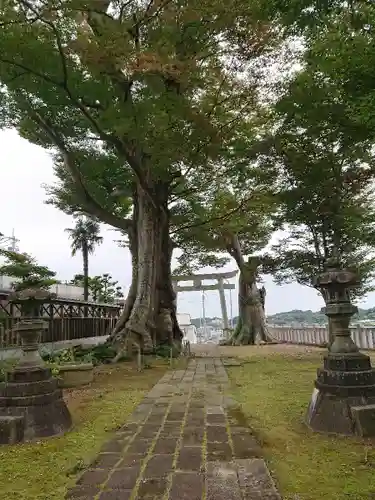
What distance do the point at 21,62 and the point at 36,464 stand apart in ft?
22.0

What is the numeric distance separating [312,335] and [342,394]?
1283cm

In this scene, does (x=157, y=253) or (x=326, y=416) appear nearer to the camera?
(x=326, y=416)

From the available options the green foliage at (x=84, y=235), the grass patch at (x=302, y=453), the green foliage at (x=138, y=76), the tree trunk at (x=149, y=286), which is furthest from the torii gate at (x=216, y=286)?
the grass patch at (x=302, y=453)

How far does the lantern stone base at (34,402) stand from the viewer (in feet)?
11.7

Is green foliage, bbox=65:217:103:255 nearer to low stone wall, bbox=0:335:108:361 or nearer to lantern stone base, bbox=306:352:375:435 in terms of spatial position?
low stone wall, bbox=0:335:108:361

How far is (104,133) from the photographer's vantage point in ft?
28.5

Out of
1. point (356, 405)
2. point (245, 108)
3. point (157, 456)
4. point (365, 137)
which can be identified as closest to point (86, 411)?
point (157, 456)

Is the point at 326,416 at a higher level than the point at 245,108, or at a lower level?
lower

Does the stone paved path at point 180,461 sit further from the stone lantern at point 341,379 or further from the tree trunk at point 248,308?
the tree trunk at point 248,308

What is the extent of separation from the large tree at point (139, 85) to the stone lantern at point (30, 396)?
428 cm

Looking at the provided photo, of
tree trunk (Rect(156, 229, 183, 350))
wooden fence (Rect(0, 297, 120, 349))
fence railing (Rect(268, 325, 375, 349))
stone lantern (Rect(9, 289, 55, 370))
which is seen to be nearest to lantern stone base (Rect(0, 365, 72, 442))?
stone lantern (Rect(9, 289, 55, 370))

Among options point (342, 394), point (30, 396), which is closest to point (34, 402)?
point (30, 396)

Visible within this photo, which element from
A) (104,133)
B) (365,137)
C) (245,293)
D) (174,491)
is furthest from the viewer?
(245,293)

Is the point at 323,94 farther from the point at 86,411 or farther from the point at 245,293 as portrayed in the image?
the point at 245,293
